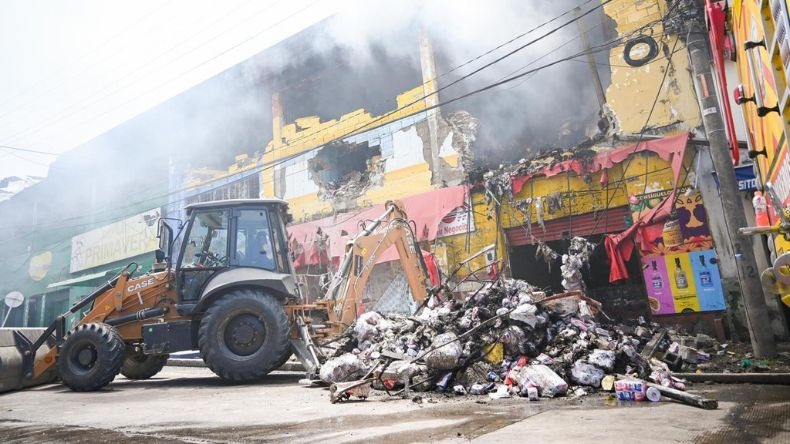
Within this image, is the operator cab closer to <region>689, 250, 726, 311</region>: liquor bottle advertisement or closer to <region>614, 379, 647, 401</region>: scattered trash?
<region>614, 379, 647, 401</region>: scattered trash

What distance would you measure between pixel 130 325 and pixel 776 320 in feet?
35.3

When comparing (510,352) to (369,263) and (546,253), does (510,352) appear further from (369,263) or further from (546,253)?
(546,253)

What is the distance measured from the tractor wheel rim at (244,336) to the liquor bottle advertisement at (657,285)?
286 inches

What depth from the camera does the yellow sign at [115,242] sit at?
1870 cm

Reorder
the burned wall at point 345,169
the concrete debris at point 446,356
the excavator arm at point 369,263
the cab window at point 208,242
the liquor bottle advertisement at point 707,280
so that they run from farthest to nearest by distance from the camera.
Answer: the burned wall at point 345,169 → the liquor bottle advertisement at point 707,280 → the excavator arm at point 369,263 → the cab window at point 208,242 → the concrete debris at point 446,356

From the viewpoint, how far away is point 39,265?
75.6ft

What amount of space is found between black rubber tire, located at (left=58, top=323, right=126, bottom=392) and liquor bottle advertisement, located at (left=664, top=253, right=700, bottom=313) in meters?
9.43

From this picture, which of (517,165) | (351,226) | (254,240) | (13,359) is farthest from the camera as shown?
(351,226)

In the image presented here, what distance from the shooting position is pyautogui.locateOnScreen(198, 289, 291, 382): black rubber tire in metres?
5.97

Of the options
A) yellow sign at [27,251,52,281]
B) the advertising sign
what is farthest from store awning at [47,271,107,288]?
the advertising sign

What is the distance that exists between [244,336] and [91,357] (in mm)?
2308

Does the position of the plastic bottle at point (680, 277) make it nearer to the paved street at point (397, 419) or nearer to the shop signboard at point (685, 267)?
the shop signboard at point (685, 267)

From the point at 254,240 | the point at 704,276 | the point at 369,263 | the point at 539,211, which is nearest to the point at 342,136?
the point at 539,211

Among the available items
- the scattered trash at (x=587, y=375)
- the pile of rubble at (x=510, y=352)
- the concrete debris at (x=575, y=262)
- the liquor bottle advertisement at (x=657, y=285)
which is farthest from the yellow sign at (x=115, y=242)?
the scattered trash at (x=587, y=375)
